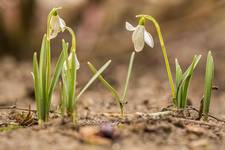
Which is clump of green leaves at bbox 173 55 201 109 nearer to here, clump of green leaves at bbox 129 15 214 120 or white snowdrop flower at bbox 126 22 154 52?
clump of green leaves at bbox 129 15 214 120

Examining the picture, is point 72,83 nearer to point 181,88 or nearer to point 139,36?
point 139,36

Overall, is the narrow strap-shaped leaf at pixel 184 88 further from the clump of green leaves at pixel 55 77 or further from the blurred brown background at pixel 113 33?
the blurred brown background at pixel 113 33

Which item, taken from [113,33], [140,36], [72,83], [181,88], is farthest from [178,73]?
[113,33]

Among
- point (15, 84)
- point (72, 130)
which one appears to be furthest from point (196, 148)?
point (15, 84)

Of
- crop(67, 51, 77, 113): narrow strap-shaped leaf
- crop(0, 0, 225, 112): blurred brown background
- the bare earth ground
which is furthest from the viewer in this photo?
crop(0, 0, 225, 112): blurred brown background

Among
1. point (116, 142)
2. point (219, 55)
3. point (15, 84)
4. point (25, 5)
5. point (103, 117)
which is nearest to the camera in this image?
point (116, 142)

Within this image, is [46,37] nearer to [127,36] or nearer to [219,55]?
[219,55]

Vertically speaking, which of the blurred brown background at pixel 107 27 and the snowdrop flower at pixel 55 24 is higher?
the blurred brown background at pixel 107 27

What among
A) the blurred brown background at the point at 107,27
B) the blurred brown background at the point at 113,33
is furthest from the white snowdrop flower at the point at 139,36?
the blurred brown background at the point at 107,27

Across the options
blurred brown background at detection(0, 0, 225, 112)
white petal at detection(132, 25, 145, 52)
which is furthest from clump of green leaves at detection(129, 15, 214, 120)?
blurred brown background at detection(0, 0, 225, 112)

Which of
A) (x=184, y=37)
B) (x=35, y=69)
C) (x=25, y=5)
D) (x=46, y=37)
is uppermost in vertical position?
(x=25, y=5)

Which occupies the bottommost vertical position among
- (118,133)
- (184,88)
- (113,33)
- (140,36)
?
(118,133)
